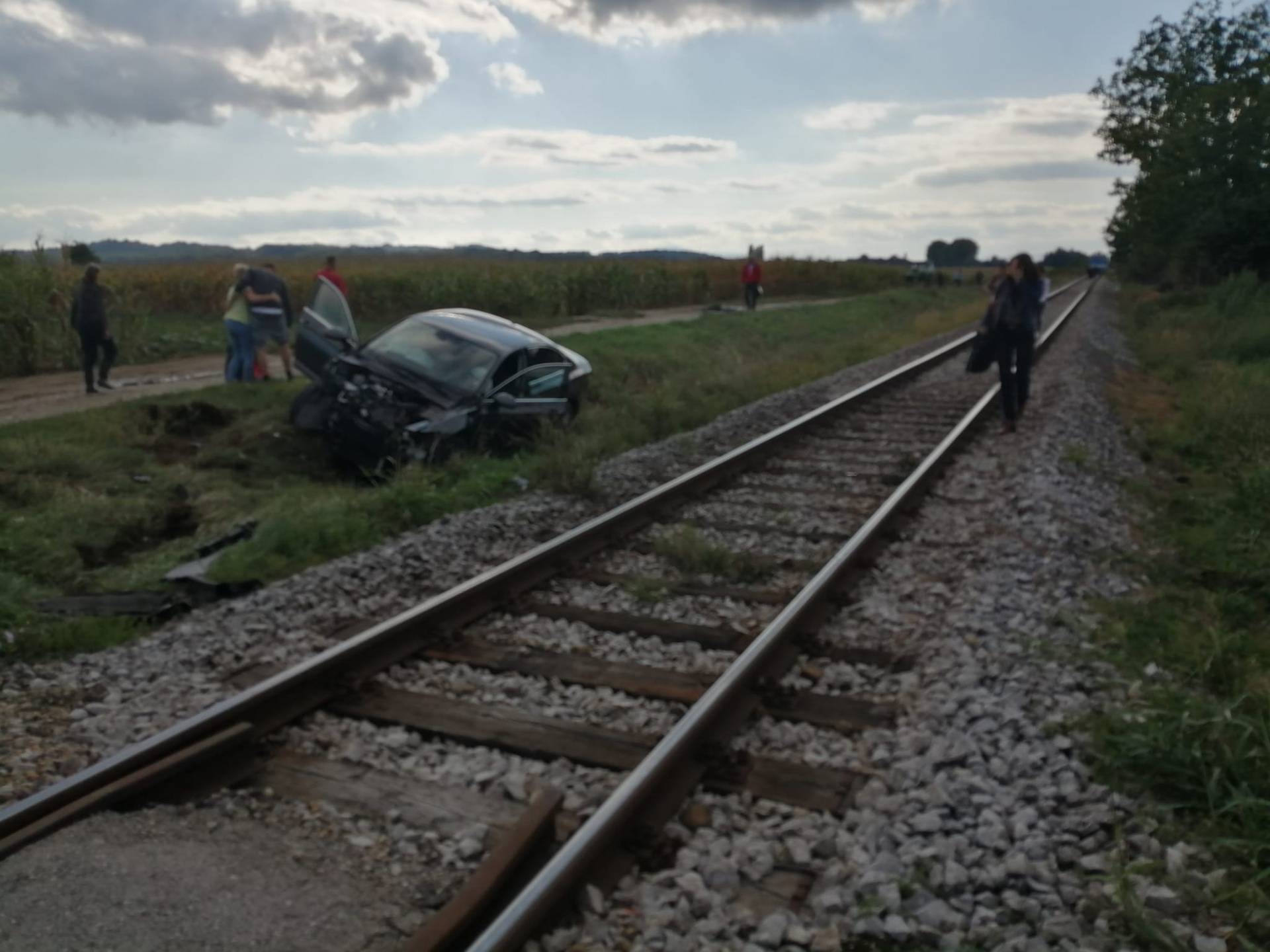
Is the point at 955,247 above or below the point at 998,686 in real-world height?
above

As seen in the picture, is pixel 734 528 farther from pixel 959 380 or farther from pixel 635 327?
pixel 635 327

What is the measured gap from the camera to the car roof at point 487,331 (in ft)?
36.7

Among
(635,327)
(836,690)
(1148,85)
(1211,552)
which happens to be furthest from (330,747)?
(1148,85)

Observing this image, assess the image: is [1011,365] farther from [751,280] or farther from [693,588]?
[751,280]

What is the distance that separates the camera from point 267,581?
22.7ft

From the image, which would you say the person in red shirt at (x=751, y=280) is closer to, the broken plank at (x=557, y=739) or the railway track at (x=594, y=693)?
the railway track at (x=594, y=693)

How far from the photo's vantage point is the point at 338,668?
16.8 feet

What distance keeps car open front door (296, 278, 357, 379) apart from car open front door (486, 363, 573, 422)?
1731 mm

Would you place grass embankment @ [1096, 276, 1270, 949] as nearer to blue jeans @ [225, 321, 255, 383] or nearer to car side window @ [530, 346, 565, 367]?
car side window @ [530, 346, 565, 367]

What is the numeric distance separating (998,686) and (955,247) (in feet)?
456

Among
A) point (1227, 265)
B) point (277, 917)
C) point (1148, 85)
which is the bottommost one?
point (277, 917)

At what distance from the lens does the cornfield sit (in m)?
17.6

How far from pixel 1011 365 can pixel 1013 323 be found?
18.7 inches

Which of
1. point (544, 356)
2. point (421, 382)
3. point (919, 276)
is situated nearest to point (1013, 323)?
point (544, 356)
